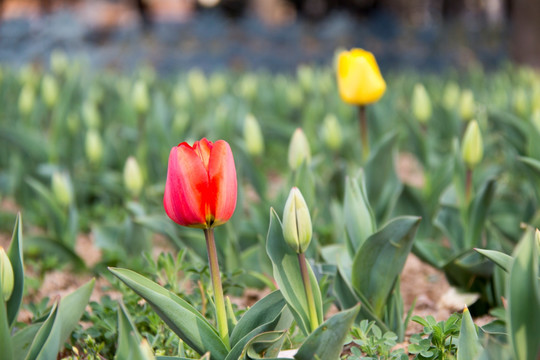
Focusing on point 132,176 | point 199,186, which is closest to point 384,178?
point 132,176

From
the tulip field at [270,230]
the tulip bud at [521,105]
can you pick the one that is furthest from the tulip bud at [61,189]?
the tulip bud at [521,105]

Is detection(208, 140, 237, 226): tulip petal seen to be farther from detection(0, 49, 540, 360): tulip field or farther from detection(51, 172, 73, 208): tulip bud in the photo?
detection(51, 172, 73, 208): tulip bud

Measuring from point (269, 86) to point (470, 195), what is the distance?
3.42 metres

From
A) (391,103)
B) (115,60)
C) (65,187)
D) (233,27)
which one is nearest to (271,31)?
(233,27)

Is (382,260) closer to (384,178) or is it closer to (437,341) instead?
(437,341)

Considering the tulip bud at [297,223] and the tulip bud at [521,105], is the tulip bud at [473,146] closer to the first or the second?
the tulip bud at [297,223]

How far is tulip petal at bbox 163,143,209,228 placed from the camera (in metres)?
1.06

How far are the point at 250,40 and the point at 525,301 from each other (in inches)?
291

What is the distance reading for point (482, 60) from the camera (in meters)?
8.62

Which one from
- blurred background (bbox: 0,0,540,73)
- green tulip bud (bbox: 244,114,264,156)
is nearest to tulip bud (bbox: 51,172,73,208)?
green tulip bud (bbox: 244,114,264,156)

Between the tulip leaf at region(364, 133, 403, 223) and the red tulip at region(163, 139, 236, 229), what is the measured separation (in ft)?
3.70

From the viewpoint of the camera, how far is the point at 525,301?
36.4 inches

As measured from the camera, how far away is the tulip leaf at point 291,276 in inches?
49.3

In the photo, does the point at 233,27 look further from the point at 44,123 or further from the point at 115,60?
the point at 44,123
